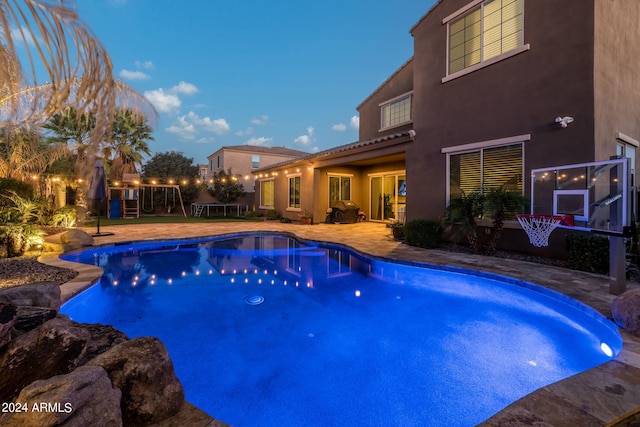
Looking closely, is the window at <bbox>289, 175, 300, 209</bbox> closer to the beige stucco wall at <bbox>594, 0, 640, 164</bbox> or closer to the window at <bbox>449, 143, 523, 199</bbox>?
the window at <bbox>449, 143, 523, 199</bbox>

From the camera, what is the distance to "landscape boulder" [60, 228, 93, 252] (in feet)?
25.1

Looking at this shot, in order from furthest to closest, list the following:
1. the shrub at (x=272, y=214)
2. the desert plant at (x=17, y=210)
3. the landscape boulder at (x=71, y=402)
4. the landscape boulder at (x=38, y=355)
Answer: the shrub at (x=272, y=214), the desert plant at (x=17, y=210), the landscape boulder at (x=38, y=355), the landscape boulder at (x=71, y=402)

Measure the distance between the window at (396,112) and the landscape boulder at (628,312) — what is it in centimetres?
972

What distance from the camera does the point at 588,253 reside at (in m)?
5.41

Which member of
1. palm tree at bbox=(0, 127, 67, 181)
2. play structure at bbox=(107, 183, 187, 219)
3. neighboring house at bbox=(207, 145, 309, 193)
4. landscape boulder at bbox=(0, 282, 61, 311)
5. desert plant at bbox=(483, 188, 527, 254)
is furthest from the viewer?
neighboring house at bbox=(207, 145, 309, 193)

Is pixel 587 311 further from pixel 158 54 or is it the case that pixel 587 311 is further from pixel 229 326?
pixel 158 54

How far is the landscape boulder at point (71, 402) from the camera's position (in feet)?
4.30

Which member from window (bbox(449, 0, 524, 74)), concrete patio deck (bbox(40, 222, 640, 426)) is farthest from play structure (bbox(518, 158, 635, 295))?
window (bbox(449, 0, 524, 74))

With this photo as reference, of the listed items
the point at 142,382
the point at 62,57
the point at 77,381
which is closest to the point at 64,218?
the point at 62,57

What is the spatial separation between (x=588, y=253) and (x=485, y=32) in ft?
18.9

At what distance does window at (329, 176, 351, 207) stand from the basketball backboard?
918 centimetres

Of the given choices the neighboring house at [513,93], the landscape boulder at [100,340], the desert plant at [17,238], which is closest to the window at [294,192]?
the neighboring house at [513,93]

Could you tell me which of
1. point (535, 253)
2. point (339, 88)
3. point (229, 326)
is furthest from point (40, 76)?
point (339, 88)

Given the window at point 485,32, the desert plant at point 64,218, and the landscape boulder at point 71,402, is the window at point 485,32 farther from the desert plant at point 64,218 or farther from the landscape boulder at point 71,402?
the desert plant at point 64,218
